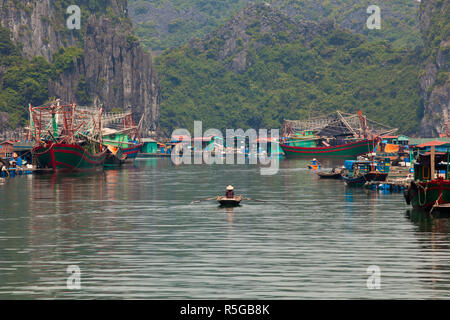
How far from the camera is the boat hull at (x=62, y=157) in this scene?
435 ft

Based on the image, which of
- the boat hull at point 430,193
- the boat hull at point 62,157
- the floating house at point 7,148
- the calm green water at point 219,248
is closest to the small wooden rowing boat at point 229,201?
the calm green water at point 219,248

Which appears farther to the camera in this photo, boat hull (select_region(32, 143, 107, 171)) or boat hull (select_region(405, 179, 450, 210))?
boat hull (select_region(32, 143, 107, 171))

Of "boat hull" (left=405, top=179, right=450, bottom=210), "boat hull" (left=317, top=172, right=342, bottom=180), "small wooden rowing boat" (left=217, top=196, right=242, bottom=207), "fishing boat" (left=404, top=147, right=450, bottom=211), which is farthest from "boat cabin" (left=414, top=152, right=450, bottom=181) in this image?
"boat hull" (left=317, top=172, right=342, bottom=180)

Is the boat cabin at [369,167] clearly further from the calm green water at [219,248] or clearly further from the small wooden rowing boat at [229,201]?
the small wooden rowing boat at [229,201]

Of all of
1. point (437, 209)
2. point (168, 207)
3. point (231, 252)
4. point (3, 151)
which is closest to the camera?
point (231, 252)

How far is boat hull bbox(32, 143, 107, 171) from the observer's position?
5221 inches

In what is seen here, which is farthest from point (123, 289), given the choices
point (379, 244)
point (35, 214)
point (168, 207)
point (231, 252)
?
point (168, 207)

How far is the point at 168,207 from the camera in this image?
71.5 m

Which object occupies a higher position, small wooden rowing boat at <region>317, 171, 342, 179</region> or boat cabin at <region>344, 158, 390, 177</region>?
boat cabin at <region>344, 158, 390, 177</region>

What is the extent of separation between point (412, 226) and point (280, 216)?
12.9 metres

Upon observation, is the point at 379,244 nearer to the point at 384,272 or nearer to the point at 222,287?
the point at 384,272

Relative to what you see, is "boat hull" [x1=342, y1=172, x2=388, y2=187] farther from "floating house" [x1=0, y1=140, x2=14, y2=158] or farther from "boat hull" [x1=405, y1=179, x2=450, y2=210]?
"floating house" [x1=0, y1=140, x2=14, y2=158]

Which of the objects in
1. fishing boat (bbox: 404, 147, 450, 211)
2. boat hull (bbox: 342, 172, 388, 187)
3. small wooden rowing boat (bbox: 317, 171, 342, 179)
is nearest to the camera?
fishing boat (bbox: 404, 147, 450, 211)
